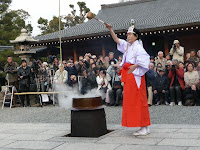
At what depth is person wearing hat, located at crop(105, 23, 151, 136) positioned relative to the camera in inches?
182

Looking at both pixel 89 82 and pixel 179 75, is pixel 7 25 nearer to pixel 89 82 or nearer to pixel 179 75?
pixel 89 82

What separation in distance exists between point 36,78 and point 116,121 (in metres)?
4.86

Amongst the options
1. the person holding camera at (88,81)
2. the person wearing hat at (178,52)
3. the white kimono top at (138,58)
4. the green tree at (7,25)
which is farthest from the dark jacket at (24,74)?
the green tree at (7,25)

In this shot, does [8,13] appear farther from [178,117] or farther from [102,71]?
[178,117]

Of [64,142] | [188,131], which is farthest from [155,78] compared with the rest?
[64,142]

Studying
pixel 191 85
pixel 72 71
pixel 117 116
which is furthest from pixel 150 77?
pixel 72 71

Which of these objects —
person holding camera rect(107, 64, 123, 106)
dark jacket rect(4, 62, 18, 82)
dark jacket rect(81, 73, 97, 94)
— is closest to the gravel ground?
person holding camera rect(107, 64, 123, 106)

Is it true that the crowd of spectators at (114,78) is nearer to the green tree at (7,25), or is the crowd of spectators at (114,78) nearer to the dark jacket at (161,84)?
the dark jacket at (161,84)

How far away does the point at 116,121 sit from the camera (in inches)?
263

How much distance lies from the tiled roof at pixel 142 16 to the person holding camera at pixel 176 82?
4442mm

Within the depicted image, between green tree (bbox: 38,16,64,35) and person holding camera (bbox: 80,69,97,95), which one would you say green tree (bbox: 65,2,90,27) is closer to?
green tree (bbox: 38,16,64,35)

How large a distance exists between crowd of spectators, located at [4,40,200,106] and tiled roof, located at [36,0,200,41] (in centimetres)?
404

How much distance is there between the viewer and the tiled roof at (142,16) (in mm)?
14138

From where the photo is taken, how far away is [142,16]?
17141mm
